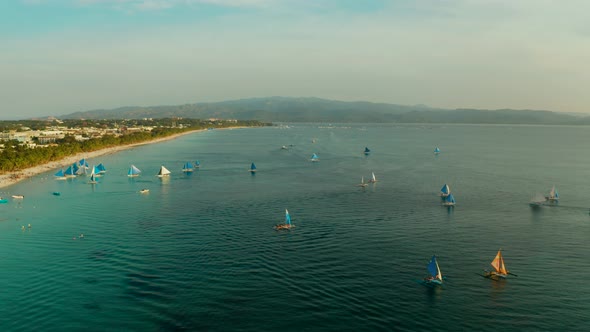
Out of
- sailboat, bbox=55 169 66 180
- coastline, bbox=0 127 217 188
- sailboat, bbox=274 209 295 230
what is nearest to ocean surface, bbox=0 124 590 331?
sailboat, bbox=274 209 295 230

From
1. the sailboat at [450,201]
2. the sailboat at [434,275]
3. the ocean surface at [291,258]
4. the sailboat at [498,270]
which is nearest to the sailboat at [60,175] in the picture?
the ocean surface at [291,258]

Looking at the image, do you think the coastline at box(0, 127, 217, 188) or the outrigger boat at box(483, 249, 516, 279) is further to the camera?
the coastline at box(0, 127, 217, 188)

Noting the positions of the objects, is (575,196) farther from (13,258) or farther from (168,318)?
(13,258)

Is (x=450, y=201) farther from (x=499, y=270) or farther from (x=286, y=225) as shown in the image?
(x=499, y=270)

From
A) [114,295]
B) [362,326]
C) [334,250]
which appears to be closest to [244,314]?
[362,326]

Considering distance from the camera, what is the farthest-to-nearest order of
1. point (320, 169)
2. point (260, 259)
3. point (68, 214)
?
point (320, 169) < point (68, 214) < point (260, 259)

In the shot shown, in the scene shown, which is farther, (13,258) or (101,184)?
(101,184)

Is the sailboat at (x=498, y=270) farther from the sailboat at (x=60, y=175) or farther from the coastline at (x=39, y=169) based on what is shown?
the sailboat at (x=60, y=175)

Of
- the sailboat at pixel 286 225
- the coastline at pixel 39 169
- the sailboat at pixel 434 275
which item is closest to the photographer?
the sailboat at pixel 434 275

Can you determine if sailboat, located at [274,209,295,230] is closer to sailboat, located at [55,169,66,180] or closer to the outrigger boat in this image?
the outrigger boat
